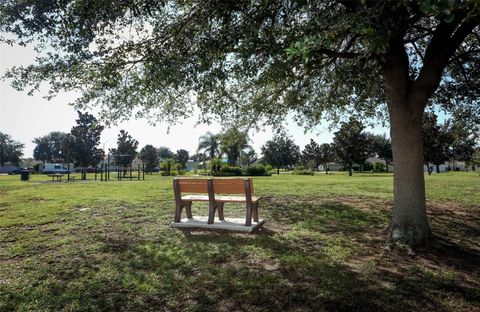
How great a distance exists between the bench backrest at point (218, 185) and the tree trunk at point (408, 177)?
2807mm

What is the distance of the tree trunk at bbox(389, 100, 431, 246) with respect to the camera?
5.70m

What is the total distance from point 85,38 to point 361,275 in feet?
19.1

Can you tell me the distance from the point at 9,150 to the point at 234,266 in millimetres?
106632

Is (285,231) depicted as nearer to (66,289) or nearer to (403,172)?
(403,172)

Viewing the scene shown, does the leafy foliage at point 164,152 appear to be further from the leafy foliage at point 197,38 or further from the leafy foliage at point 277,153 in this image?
the leafy foliage at point 197,38

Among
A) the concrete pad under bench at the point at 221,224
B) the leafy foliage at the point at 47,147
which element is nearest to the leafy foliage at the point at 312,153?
the concrete pad under bench at the point at 221,224

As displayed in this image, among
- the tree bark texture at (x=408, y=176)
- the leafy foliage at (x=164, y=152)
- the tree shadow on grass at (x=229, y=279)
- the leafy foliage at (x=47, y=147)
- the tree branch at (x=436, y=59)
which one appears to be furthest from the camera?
the leafy foliage at (x=164, y=152)

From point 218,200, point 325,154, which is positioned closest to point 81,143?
point 325,154

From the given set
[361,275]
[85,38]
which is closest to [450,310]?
[361,275]

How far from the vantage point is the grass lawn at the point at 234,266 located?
3623mm

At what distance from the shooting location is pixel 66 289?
156 inches

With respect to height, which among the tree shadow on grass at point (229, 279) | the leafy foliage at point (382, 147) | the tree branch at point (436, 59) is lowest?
the tree shadow on grass at point (229, 279)

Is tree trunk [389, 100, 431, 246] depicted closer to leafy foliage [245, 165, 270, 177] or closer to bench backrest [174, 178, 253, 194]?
bench backrest [174, 178, 253, 194]

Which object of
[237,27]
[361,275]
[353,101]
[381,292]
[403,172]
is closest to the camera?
[381,292]
